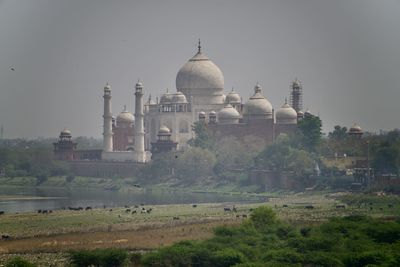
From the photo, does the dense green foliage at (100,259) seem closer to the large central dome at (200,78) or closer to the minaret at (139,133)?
the minaret at (139,133)

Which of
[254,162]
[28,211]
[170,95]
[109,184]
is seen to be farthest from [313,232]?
[170,95]

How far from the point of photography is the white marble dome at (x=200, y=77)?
9388 centimetres

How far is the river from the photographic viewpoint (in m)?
66.9

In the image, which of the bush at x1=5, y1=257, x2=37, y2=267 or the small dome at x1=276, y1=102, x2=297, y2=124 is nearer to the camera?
the bush at x1=5, y1=257, x2=37, y2=267

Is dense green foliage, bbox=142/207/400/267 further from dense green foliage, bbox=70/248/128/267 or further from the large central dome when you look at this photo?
the large central dome

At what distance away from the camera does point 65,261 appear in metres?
42.4

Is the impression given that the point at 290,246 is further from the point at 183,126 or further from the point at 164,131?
Answer: the point at 183,126

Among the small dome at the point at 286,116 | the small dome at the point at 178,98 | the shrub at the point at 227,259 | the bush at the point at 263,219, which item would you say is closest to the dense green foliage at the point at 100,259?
the shrub at the point at 227,259

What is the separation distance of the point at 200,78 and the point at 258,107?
17.5ft

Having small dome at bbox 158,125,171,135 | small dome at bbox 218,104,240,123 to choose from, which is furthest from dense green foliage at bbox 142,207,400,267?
small dome at bbox 218,104,240,123

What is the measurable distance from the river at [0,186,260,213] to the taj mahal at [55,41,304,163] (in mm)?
9386

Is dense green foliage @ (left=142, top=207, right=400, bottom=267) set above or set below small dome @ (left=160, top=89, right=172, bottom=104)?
below

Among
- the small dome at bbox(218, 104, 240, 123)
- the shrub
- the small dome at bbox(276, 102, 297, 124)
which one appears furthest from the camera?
the small dome at bbox(218, 104, 240, 123)

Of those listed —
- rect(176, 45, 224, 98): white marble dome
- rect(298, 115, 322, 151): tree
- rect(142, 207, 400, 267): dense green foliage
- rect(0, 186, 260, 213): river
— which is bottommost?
rect(142, 207, 400, 267): dense green foliage
